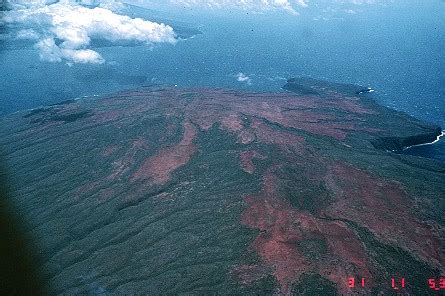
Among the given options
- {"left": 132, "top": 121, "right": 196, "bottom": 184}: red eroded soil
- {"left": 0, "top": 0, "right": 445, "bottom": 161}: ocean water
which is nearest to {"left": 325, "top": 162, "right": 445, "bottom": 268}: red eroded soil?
{"left": 132, "top": 121, "right": 196, "bottom": 184}: red eroded soil

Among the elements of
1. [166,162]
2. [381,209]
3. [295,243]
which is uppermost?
[381,209]

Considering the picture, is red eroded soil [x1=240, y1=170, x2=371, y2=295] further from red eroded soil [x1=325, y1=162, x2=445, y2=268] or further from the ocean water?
the ocean water

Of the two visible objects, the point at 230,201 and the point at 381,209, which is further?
the point at 230,201

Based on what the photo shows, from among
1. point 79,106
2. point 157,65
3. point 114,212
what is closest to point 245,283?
point 114,212
